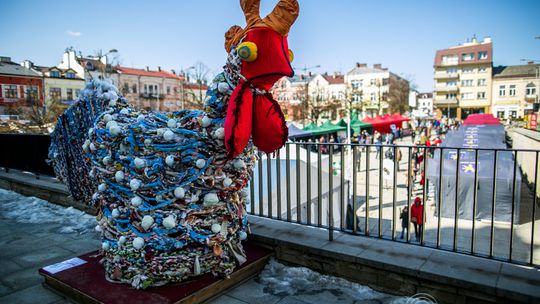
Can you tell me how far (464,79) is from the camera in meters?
68.2

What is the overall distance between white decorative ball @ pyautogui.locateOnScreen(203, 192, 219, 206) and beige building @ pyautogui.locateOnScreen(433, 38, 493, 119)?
71.7m

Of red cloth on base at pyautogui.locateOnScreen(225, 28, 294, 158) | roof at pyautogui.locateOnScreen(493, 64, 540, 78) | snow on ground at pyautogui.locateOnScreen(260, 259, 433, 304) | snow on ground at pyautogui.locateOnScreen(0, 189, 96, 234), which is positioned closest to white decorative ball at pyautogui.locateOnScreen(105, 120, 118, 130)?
red cloth on base at pyautogui.locateOnScreen(225, 28, 294, 158)

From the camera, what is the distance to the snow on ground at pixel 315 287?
293 cm

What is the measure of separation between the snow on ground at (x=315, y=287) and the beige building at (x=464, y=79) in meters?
70.9

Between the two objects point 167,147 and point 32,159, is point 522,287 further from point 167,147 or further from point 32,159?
point 32,159

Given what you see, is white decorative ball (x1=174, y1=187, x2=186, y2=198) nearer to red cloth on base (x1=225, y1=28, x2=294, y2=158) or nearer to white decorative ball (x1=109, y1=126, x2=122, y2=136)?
red cloth on base (x1=225, y1=28, x2=294, y2=158)

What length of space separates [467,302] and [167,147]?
2.60 m

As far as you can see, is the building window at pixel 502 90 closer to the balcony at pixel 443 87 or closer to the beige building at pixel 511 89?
the beige building at pixel 511 89

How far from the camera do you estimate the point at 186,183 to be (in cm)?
277

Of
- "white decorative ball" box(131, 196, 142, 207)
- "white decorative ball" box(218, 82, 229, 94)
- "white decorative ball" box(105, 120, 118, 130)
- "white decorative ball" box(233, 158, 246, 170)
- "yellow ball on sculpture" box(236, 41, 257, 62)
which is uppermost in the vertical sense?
"yellow ball on sculpture" box(236, 41, 257, 62)

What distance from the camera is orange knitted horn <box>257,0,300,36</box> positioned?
242cm

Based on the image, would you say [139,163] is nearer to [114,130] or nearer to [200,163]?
[114,130]

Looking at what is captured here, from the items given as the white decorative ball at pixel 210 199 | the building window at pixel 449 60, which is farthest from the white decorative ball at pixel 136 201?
the building window at pixel 449 60

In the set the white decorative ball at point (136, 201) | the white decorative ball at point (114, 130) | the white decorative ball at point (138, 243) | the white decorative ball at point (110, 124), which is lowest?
the white decorative ball at point (138, 243)
